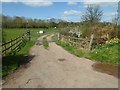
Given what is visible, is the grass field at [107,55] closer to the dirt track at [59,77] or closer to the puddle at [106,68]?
the puddle at [106,68]

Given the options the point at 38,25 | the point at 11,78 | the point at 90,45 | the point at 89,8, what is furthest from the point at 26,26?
the point at 11,78

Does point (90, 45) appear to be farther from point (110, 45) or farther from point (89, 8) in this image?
point (89, 8)

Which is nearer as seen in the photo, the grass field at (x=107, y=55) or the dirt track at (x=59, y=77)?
the dirt track at (x=59, y=77)

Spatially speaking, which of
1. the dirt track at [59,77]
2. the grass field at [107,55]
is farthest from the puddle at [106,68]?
the grass field at [107,55]

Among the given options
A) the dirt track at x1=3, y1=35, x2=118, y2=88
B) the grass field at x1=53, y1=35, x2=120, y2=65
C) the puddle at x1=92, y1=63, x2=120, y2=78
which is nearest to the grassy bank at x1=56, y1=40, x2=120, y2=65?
the grass field at x1=53, y1=35, x2=120, y2=65

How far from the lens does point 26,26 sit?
10212cm

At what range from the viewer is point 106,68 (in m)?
11.5

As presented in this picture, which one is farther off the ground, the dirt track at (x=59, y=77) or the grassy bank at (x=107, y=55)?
the grassy bank at (x=107, y=55)

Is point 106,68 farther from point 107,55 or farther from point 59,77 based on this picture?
point 59,77

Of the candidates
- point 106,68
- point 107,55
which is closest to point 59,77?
point 106,68

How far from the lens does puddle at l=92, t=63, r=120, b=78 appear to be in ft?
34.7

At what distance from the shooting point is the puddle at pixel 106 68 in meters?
10.6

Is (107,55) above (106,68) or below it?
above

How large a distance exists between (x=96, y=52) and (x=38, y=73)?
6.06 m
